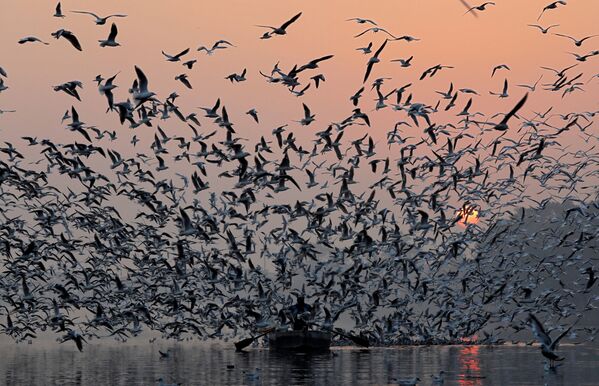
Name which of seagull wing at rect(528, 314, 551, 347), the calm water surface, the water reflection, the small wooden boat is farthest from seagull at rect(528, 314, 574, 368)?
the small wooden boat

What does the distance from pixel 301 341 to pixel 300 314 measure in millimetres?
2285

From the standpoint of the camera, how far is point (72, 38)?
41188mm

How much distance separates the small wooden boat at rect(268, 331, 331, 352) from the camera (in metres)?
87.6

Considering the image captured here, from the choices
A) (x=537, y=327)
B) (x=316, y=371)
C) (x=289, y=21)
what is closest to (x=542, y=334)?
(x=537, y=327)

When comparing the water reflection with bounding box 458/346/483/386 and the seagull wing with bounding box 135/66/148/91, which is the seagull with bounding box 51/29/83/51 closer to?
the seagull wing with bounding box 135/66/148/91

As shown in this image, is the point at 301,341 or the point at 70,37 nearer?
the point at 70,37

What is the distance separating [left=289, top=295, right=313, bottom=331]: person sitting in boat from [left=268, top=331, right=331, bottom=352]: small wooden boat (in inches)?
36.5

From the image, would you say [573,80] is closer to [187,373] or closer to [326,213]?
[326,213]

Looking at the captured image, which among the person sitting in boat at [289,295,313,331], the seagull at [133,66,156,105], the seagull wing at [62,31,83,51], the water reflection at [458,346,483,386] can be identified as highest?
the seagull wing at [62,31,83,51]

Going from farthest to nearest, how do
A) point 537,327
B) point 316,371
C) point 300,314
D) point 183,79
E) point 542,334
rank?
point 300,314 < point 316,371 < point 183,79 < point 542,334 < point 537,327

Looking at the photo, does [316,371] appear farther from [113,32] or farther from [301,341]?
[113,32]

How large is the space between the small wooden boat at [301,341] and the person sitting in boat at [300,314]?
928 mm

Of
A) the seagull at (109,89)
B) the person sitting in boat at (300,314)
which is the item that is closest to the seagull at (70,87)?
the seagull at (109,89)

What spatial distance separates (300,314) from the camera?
292 ft
